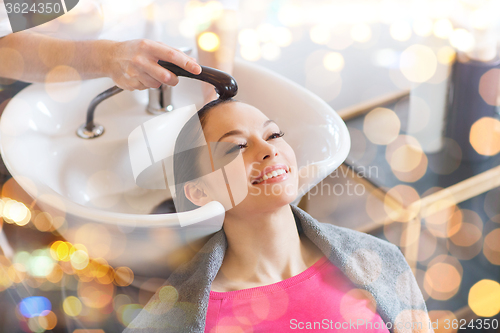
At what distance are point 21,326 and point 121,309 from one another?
18 centimetres

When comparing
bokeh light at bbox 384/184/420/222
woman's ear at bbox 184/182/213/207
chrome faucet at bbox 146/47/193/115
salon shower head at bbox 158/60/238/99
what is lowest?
bokeh light at bbox 384/184/420/222

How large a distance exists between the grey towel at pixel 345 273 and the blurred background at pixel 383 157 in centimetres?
8

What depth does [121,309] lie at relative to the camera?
813mm

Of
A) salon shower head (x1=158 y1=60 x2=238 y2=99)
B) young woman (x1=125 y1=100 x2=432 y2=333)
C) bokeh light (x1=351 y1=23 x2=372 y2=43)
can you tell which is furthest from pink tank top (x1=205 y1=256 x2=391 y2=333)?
bokeh light (x1=351 y1=23 x2=372 y2=43)

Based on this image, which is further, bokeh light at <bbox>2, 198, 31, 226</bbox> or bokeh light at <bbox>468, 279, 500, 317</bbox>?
bokeh light at <bbox>468, 279, 500, 317</bbox>

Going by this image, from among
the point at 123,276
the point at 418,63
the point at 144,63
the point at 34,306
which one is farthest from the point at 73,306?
the point at 418,63

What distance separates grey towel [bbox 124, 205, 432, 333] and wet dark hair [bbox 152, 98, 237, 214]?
0.09 meters

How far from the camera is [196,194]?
70 centimetres

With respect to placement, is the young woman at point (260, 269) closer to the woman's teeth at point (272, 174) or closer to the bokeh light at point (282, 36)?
the woman's teeth at point (272, 174)

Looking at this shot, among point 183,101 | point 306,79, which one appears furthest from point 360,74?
point 183,101

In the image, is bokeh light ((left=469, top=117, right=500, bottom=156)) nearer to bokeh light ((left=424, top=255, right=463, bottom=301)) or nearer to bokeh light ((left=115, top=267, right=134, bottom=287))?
bokeh light ((left=424, top=255, right=463, bottom=301))

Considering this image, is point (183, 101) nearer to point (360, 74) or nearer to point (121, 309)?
point (121, 309)

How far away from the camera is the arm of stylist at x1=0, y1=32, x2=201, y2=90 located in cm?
61

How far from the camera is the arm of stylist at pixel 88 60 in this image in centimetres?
61
